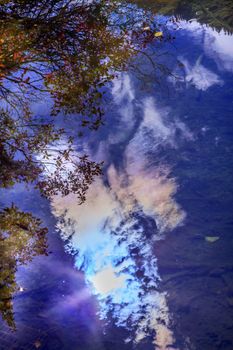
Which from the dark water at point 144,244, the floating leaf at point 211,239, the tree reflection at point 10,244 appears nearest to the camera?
the tree reflection at point 10,244

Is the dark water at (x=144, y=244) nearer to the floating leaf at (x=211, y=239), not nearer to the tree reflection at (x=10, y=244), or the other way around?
the floating leaf at (x=211, y=239)

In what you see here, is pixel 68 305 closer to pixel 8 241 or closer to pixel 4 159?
pixel 8 241

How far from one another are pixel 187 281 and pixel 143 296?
5.08 ft

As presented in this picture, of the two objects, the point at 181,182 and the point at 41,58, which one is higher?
the point at 181,182

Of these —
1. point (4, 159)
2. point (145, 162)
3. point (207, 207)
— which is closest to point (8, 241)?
point (4, 159)

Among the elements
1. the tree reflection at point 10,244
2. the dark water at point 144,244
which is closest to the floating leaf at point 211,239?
the dark water at point 144,244

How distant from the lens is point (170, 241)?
506 inches

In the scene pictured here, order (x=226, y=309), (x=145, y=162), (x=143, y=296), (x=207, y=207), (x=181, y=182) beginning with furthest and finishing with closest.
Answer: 1. (x=145, y=162)
2. (x=181, y=182)
3. (x=207, y=207)
4. (x=143, y=296)
5. (x=226, y=309)

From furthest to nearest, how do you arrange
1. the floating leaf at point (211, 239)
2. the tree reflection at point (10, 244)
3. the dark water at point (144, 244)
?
1. the floating leaf at point (211, 239)
2. the dark water at point (144, 244)
3. the tree reflection at point (10, 244)

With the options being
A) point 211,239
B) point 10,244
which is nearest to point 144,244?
point 211,239

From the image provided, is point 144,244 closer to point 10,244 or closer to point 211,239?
point 211,239

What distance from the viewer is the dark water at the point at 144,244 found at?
33.1 feet

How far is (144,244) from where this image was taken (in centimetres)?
1297

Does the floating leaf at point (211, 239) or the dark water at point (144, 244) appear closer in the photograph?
the dark water at point (144, 244)
